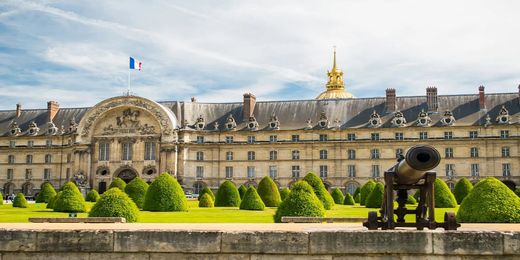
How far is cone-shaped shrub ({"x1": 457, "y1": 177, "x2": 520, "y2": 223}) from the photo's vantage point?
15805mm

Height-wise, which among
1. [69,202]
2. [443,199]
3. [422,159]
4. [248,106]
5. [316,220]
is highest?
[248,106]

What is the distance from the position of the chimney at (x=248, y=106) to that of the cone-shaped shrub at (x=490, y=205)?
42.4 metres

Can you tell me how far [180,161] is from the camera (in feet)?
A: 185

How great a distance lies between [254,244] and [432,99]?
4964cm

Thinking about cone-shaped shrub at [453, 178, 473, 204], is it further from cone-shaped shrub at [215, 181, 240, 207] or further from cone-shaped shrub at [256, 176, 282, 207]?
cone-shaped shrub at [215, 181, 240, 207]

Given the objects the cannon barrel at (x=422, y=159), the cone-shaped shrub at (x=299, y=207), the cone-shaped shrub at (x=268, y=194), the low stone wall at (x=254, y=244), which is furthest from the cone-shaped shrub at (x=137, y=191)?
the cannon barrel at (x=422, y=159)

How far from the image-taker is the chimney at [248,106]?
59.0 m

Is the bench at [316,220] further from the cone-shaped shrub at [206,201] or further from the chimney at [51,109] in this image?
the chimney at [51,109]

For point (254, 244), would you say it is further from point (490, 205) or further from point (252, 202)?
point (252, 202)

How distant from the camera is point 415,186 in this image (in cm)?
1043

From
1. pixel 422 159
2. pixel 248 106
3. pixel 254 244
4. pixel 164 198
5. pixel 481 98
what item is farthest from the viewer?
pixel 248 106

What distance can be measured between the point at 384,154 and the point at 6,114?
40367 mm

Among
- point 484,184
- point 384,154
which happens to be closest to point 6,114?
point 384,154

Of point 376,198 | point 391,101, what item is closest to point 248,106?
point 391,101
